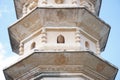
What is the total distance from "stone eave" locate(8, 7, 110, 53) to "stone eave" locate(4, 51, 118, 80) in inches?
56.5

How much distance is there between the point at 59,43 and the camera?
10.9 metres

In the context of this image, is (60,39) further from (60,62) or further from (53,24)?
(60,62)

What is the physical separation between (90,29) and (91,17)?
42 cm

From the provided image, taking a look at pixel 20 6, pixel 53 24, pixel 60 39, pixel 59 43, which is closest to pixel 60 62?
pixel 59 43

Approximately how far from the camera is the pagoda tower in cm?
1005

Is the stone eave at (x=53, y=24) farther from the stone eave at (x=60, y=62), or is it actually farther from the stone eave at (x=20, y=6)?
the stone eave at (x=20, y=6)

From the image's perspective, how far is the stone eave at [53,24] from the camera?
11102 mm

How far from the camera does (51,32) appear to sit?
11.2 m

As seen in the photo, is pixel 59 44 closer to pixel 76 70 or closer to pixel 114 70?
pixel 76 70

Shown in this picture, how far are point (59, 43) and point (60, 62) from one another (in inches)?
38.3

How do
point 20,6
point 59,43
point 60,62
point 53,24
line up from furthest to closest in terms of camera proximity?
point 20,6 < point 53,24 < point 59,43 < point 60,62

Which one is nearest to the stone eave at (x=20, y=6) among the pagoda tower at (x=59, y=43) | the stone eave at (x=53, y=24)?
the pagoda tower at (x=59, y=43)

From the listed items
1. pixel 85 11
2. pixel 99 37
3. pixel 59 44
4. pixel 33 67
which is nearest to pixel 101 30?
pixel 99 37

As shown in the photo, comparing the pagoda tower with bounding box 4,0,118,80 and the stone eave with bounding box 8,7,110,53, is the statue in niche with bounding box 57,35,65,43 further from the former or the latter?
the stone eave with bounding box 8,7,110,53
